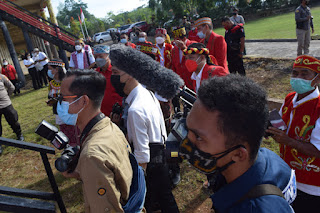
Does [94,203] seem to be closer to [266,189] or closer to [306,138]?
[266,189]

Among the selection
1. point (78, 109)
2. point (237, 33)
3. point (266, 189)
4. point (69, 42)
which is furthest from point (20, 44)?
point (266, 189)

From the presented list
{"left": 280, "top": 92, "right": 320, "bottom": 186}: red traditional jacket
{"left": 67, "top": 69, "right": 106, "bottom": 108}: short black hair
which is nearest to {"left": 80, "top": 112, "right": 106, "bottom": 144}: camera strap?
{"left": 67, "top": 69, "right": 106, "bottom": 108}: short black hair

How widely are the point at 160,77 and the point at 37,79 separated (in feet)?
43.8

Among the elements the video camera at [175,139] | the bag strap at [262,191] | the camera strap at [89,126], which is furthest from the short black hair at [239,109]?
the camera strap at [89,126]

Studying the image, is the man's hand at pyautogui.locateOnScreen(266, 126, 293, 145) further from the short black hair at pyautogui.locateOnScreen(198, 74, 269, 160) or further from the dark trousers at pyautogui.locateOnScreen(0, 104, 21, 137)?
the dark trousers at pyautogui.locateOnScreen(0, 104, 21, 137)

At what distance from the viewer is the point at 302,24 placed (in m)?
8.25

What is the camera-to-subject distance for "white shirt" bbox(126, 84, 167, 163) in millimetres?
2529

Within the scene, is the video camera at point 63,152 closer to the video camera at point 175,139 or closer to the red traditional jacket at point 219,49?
the video camera at point 175,139

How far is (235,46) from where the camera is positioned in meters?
6.93

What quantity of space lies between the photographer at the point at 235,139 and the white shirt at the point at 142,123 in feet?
3.95

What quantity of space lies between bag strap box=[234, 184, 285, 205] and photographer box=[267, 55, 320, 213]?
1155mm

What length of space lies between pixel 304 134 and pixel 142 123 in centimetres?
159

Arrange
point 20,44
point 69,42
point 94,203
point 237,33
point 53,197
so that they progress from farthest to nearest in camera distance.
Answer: point 20,44 < point 69,42 < point 237,33 < point 53,197 < point 94,203

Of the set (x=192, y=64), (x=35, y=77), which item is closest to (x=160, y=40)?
(x=192, y=64)
